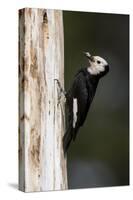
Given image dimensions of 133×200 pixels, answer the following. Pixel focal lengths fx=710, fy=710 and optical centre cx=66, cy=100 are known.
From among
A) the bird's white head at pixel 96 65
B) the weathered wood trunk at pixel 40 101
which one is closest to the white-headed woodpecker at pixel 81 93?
the bird's white head at pixel 96 65

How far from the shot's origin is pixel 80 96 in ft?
23.1

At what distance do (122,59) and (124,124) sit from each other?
2.21 ft

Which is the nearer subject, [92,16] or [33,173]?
[33,173]

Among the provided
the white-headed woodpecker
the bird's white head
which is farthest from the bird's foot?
the bird's white head

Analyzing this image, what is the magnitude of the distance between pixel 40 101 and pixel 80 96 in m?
0.51

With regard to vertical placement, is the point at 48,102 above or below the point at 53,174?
above

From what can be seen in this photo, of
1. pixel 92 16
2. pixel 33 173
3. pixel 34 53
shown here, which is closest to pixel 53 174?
pixel 33 173

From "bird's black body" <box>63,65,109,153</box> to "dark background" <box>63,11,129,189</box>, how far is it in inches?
2.3

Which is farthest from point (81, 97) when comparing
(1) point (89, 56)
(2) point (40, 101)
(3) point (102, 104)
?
(2) point (40, 101)

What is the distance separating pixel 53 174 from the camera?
6.84 meters

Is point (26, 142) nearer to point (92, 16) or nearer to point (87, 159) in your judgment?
point (87, 159)

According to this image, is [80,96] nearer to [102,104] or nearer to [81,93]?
[81,93]

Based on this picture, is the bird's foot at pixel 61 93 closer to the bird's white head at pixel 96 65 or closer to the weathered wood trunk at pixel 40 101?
the weathered wood trunk at pixel 40 101

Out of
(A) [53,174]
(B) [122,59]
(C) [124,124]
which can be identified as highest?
(B) [122,59]
